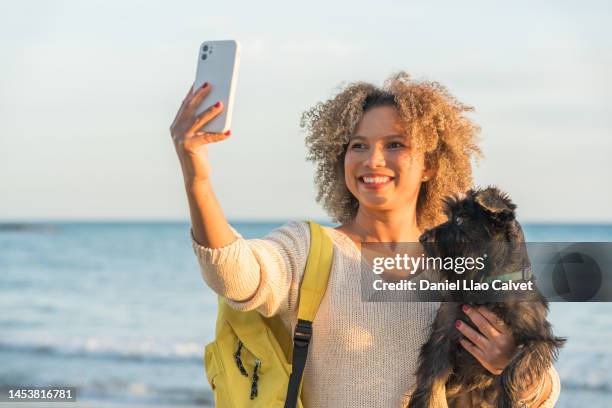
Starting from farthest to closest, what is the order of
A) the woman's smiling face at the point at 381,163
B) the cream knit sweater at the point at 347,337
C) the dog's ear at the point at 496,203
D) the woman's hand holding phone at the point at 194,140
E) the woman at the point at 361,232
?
the woman's smiling face at the point at 381,163
the dog's ear at the point at 496,203
the cream knit sweater at the point at 347,337
the woman at the point at 361,232
the woman's hand holding phone at the point at 194,140

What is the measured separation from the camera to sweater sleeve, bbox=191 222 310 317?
314cm

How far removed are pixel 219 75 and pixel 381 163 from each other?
0.91 meters

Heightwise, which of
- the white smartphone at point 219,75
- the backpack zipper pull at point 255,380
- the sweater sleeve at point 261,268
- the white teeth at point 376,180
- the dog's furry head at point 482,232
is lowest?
the backpack zipper pull at point 255,380

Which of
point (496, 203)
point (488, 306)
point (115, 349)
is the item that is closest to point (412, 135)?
point (496, 203)

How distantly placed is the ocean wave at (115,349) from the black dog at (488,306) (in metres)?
8.98

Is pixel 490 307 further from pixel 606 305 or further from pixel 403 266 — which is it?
pixel 606 305

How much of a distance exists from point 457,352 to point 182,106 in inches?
61.2

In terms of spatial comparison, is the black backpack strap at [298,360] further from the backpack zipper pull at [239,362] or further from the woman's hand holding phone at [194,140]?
the woman's hand holding phone at [194,140]

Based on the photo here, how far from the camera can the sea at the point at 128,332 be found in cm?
1098

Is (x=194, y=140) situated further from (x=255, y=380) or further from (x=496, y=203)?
(x=496, y=203)

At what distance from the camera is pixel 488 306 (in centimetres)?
374

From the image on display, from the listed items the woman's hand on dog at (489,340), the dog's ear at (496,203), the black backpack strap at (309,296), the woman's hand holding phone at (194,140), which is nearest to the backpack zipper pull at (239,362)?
the black backpack strap at (309,296)

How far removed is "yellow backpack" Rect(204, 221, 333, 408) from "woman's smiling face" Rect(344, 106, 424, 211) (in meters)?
0.34

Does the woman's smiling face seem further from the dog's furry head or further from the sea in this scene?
the sea
